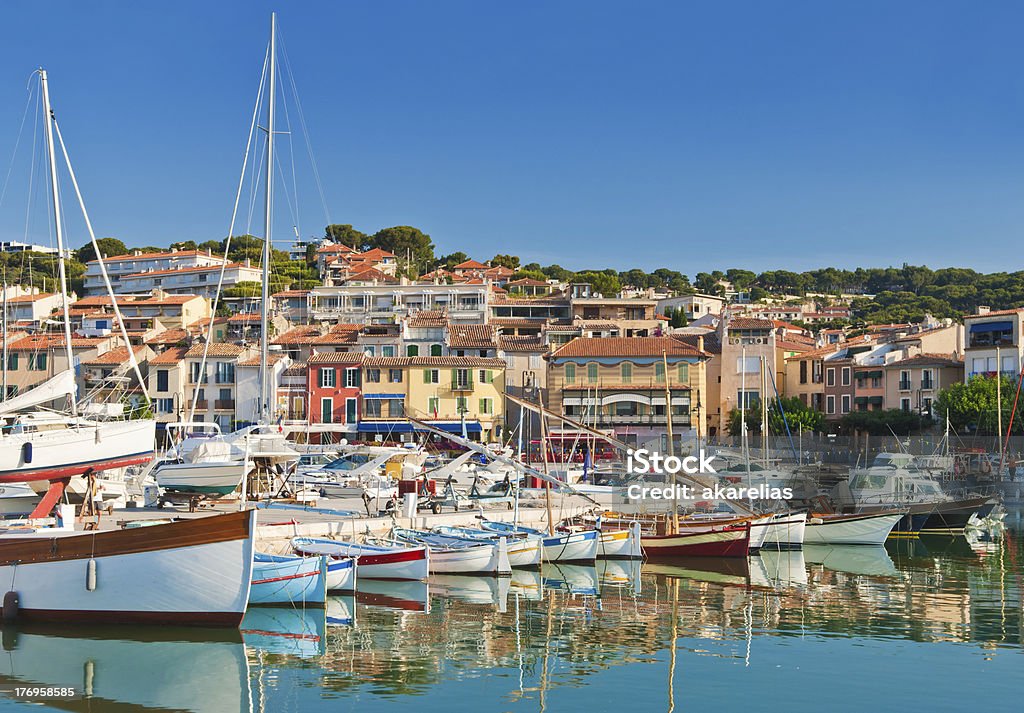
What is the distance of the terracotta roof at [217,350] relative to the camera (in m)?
78.4

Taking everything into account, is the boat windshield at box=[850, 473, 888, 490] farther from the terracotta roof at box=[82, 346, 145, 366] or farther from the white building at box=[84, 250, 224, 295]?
the white building at box=[84, 250, 224, 295]

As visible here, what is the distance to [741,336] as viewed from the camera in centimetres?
8156

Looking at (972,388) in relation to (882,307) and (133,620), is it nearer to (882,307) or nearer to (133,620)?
(133,620)

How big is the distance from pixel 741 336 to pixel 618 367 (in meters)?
12.0

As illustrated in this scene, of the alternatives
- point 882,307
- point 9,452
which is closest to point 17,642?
point 9,452

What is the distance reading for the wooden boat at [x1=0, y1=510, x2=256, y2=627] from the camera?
21531 mm

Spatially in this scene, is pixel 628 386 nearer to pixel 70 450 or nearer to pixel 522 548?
pixel 522 548

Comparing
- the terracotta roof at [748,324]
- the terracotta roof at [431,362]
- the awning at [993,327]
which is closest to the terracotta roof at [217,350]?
the terracotta roof at [431,362]

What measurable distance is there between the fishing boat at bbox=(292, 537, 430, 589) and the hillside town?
32.5 metres

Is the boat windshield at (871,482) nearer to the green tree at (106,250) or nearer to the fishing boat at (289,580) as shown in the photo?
the fishing boat at (289,580)

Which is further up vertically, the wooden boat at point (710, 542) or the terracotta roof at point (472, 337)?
the terracotta roof at point (472, 337)

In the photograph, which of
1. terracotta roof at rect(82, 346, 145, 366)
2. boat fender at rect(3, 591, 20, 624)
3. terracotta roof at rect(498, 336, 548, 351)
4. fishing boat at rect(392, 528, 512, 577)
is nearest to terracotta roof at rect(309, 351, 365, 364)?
terracotta roof at rect(498, 336, 548, 351)

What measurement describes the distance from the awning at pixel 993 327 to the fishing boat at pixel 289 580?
196 ft

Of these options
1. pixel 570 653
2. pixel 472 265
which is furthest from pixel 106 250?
pixel 570 653
